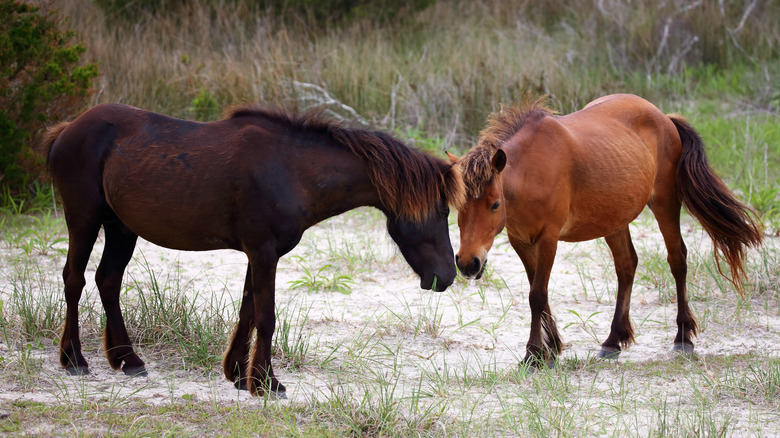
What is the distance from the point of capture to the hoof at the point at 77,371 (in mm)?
3994

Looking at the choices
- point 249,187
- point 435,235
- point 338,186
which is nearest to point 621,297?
point 435,235

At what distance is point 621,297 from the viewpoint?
15.6 ft

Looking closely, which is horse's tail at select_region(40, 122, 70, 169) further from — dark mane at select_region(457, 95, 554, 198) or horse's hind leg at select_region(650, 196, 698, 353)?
horse's hind leg at select_region(650, 196, 698, 353)

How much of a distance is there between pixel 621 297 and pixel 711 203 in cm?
77

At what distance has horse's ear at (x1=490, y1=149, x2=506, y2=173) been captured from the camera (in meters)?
3.88

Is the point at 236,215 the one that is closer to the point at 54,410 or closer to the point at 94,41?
the point at 54,410

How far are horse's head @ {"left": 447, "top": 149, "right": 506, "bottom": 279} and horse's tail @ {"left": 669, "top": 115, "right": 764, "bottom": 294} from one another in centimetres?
142

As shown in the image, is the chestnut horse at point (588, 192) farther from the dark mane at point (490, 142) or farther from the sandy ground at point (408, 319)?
the sandy ground at point (408, 319)

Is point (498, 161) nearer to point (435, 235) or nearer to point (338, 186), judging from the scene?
point (435, 235)

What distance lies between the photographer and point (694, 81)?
11.1 meters

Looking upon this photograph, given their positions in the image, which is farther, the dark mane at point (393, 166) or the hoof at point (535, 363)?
the hoof at point (535, 363)

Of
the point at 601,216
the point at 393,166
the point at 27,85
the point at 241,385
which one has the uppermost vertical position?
the point at 27,85

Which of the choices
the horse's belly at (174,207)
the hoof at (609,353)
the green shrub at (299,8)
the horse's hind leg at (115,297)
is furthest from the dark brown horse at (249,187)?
the green shrub at (299,8)

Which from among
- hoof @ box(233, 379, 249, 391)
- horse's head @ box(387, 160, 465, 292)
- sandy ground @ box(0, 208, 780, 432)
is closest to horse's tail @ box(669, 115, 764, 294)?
sandy ground @ box(0, 208, 780, 432)
